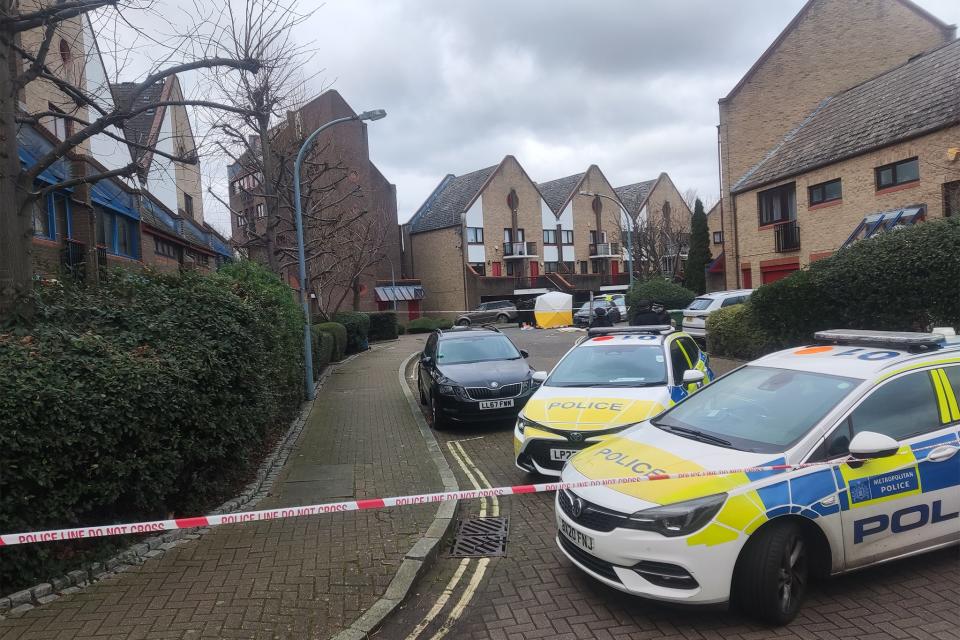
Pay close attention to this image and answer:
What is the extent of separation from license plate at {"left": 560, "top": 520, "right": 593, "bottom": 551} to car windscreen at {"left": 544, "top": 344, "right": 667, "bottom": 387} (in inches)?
141

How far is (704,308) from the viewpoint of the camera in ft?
64.0

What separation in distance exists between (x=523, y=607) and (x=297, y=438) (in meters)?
6.41

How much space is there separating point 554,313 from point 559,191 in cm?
2724

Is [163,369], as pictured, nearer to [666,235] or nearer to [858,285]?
[858,285]

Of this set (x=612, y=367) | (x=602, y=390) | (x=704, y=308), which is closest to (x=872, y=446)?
(x=602, y=390)

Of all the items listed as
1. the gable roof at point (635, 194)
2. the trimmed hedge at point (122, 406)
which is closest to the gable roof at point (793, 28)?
the trimmed hedge at point (122, 406)

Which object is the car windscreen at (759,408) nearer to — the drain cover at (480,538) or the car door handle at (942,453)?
the car door handle at (942,453)

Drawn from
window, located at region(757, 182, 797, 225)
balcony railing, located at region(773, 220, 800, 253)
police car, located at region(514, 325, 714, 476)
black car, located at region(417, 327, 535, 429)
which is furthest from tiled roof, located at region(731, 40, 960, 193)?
black car, located at region(417, 327, 535, 429)

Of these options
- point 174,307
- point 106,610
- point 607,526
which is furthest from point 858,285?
point 106,610

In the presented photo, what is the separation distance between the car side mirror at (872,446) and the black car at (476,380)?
20.8 feet

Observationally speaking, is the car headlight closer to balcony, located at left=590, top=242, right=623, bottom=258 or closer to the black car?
the black car

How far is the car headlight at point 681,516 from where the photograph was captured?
3.73 m

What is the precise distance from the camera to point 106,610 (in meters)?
4.21

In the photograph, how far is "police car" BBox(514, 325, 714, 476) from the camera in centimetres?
681
